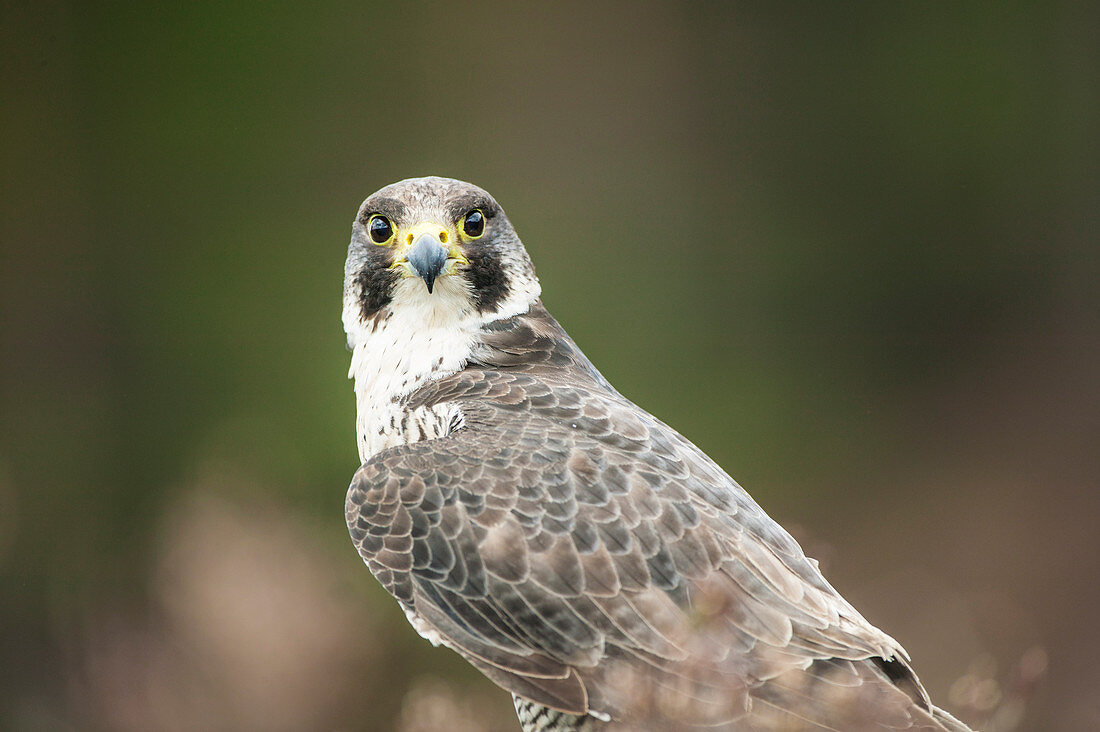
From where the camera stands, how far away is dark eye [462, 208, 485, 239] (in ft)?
7.50

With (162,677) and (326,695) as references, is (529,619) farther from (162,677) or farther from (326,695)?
(162,677)

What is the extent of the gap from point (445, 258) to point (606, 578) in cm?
76

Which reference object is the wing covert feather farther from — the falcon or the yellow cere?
the yellow cere

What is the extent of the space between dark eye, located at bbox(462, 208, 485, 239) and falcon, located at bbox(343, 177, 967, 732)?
17 cm

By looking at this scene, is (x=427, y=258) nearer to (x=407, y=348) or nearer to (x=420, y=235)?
(x=420, y=235)

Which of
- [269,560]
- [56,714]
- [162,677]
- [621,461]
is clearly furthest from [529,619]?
[56,714]

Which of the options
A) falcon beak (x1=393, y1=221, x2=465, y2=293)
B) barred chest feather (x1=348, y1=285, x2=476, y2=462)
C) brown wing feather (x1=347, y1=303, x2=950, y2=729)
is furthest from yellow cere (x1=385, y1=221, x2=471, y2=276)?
brown wing feather (x1=347, y1=303, x2=950, y2=729)

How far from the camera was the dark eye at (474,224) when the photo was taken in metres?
2.29

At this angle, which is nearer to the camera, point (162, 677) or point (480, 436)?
point (480, 436)

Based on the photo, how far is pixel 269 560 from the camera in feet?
6.93

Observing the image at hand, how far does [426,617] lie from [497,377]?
0.58 meters

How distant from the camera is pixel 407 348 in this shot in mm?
2271

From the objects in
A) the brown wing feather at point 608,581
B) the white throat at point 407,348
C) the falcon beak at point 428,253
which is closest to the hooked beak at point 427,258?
the falcon beak at point 428,253

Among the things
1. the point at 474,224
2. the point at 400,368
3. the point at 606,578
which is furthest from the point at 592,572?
the point at 474,224
